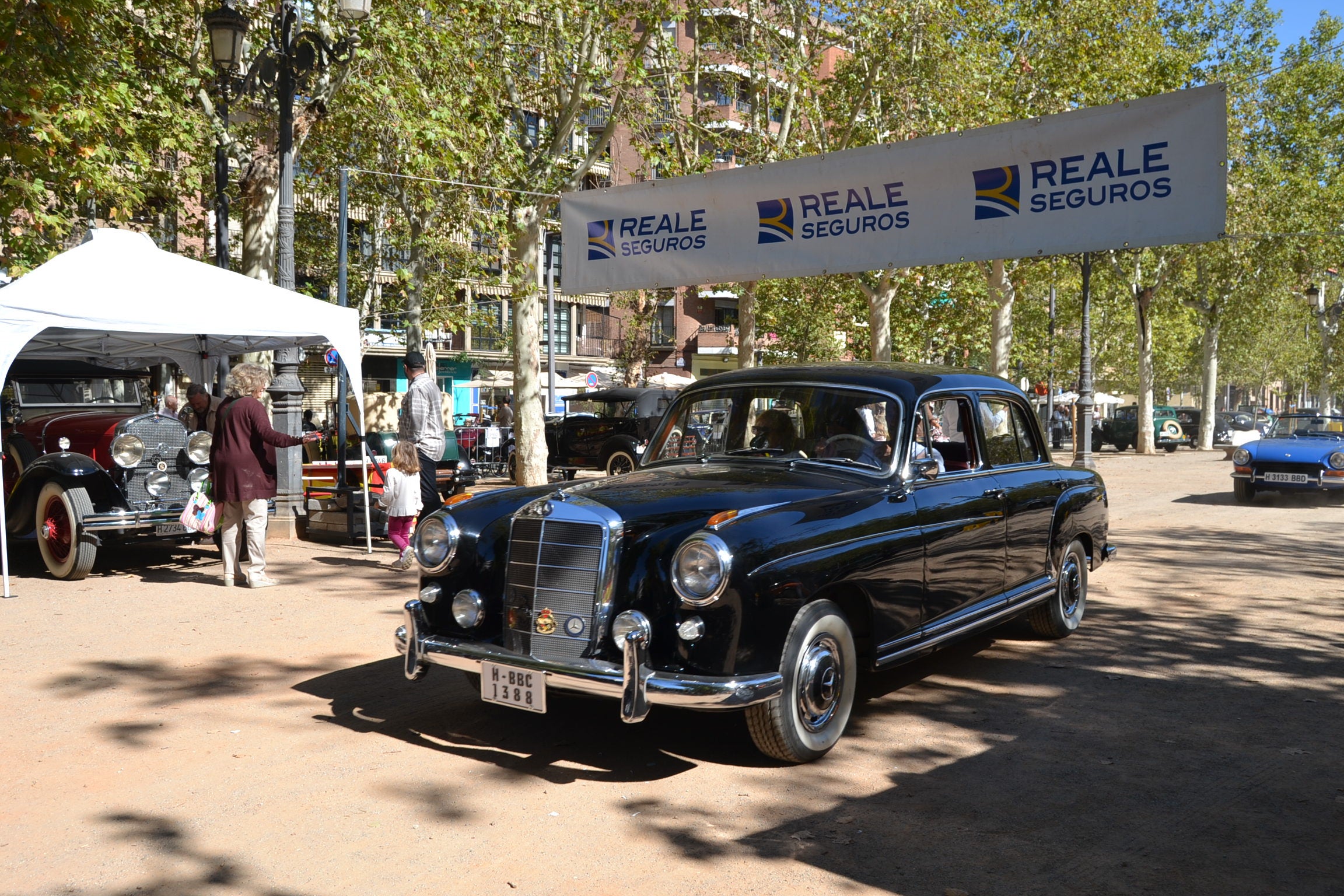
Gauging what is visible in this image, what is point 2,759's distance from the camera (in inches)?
206

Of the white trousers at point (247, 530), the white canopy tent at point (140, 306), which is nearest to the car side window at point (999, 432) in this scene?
the white trousers at point (247, 530)

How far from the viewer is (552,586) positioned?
5.04 metres

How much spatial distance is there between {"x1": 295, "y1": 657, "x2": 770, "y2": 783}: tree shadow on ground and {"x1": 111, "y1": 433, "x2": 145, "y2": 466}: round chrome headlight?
189 inches

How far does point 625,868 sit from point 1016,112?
2426 centimetres

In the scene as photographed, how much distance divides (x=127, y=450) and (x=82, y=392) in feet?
8.26

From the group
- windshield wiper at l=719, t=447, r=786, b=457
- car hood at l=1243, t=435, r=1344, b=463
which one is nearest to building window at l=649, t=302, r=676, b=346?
car hood at l=1243, t=435, r=1344, b=463

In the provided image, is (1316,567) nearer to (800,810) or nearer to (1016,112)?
(800,810)

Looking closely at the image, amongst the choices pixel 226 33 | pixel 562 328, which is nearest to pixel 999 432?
pixel 226 33

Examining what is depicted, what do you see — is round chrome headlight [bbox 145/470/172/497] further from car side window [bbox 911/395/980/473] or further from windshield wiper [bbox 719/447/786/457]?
car side window [bbox 911/395/980/473]

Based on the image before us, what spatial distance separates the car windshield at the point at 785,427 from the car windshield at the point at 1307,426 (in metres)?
15.2

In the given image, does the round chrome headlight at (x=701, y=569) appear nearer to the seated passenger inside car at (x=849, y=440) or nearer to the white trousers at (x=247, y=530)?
the seated passenger inside car at (x=849, y=440)

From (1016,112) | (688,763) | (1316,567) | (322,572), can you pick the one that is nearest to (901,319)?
(1016,112)

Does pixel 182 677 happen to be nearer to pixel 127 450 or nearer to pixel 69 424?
pixel 127 450

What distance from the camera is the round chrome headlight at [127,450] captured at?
33.7 feet
